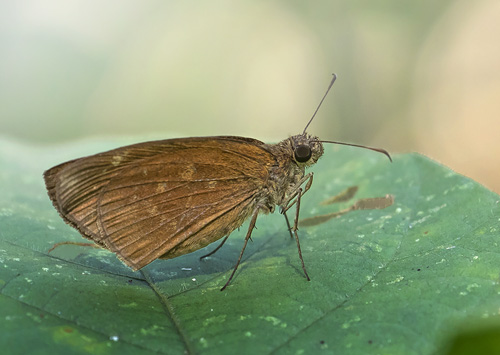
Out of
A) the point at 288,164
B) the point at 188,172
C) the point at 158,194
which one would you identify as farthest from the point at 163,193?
the point at 288,164

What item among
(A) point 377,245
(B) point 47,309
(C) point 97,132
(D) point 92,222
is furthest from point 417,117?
(B) point 47,309

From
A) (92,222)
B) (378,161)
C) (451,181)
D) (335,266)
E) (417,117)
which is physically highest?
(417,117)

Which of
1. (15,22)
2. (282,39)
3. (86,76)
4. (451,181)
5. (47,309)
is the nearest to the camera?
(47,309)

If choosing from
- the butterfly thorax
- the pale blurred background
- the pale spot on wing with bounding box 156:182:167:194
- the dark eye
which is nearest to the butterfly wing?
the pale spot on wing with bounding box 156:182:167:194

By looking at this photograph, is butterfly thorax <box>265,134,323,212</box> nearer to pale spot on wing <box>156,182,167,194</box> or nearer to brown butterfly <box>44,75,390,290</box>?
brown butterfly <box>44,75,390,290</box>

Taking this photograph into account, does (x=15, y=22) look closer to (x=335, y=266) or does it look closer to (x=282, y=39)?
(x=282, y=39)

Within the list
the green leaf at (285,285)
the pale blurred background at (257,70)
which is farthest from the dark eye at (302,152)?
the pale blurred background at (257,70)

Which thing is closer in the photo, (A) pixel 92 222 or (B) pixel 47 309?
(B) pixel 47 309
